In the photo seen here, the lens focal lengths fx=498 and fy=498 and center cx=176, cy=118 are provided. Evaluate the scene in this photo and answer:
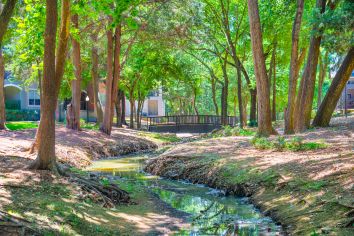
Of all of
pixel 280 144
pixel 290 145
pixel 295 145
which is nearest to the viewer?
pixel 295 145

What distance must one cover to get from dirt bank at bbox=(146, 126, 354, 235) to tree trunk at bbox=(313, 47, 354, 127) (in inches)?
174

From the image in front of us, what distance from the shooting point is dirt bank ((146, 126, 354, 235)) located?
8.31m

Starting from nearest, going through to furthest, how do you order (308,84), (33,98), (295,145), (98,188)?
(98,188)
(295,145)
(308,84)
(33,98)

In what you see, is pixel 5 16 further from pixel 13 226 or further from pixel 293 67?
pixel 293 67

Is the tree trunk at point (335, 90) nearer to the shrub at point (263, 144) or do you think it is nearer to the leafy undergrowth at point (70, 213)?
the shrub at point (263, 144)

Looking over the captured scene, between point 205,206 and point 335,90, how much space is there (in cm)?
1296

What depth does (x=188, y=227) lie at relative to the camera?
376 inches

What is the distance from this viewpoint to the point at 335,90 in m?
22.5

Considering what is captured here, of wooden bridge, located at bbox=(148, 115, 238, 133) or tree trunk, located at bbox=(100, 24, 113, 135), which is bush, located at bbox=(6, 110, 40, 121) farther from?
tree trunk, located at bbox=(100, 24, 113, 135)

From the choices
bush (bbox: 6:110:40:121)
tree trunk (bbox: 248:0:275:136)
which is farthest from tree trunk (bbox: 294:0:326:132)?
bush (bbox: 6:110:40:121)

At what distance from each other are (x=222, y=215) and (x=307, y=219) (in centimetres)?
250

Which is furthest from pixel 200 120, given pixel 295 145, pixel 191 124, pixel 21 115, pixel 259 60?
pixel 295 145

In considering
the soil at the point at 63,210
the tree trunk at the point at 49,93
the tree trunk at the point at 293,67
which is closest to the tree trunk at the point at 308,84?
the tree trunk at the point at 293,67

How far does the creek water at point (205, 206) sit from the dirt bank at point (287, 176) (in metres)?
0.30
